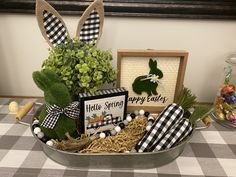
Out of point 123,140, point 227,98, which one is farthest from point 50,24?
point 227,98

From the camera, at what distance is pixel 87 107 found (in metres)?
0.59

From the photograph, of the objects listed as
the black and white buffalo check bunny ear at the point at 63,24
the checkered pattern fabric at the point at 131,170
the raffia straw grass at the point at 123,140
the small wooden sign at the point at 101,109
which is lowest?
the checkered pattern fabric at the point at 131,170

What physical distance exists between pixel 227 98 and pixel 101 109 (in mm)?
399

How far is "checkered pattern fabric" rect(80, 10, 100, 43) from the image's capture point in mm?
650

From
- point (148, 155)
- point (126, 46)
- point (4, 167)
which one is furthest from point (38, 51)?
point (148, 155)

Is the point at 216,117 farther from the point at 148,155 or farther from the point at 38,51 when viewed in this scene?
the point at 38,51

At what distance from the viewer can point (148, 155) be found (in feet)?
1.74

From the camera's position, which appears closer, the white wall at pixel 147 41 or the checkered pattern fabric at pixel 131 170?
the checkered pattern fabric at pixel 131 170

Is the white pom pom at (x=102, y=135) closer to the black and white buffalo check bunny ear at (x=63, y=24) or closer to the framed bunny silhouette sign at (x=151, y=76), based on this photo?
the framed bunny silhouette sign at (x=151, y=76)

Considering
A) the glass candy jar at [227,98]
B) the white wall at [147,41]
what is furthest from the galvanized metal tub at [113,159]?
the white wall at [147,41]

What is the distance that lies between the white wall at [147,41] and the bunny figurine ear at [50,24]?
0.12m

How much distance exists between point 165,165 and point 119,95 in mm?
207

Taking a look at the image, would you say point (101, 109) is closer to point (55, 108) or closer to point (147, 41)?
point (55, 108)

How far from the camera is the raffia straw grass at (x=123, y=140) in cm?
58
